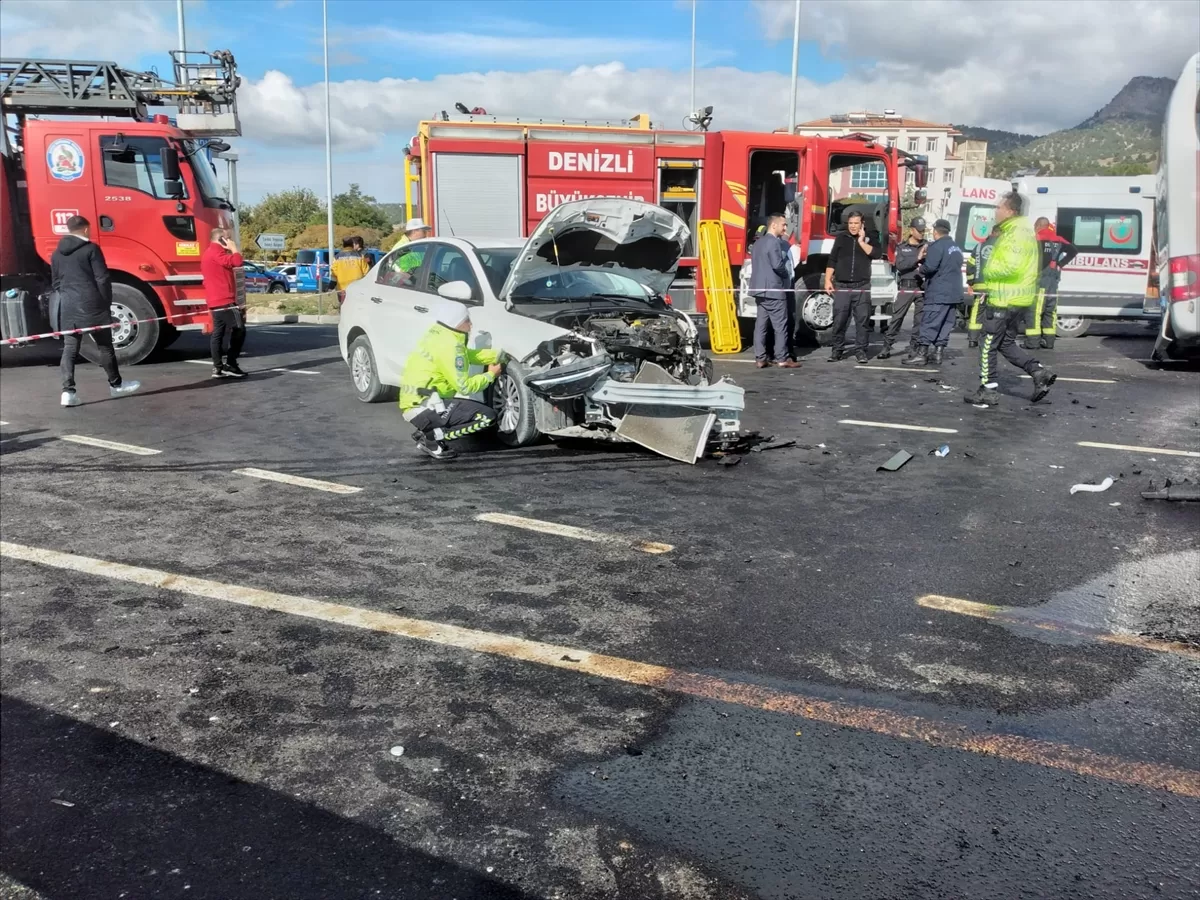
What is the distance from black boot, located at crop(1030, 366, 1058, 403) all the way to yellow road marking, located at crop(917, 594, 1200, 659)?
5986 mm

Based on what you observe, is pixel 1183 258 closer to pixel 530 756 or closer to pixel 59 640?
pixel 530 756

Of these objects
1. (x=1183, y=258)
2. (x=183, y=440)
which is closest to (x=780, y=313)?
(x=1183, y=258)

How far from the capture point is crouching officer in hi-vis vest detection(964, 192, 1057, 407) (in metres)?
9.23

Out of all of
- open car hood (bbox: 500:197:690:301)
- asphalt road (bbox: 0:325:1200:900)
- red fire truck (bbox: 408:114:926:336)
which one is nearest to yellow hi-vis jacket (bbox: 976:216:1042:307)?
asphalt road (bbox: 0:325:1200:900)

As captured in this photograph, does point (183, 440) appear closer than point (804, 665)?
No

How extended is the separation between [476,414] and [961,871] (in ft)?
17.5

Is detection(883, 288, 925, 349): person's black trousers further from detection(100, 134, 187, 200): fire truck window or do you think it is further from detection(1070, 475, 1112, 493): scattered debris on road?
detection(100, 134, 187, 200): fire truck window

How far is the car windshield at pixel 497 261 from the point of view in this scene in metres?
8.03

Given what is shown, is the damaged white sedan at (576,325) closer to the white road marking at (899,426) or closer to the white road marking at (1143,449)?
the white road marking at (899,426)

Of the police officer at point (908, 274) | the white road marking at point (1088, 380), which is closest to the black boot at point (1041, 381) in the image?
the white road marking at point (1088, 380)

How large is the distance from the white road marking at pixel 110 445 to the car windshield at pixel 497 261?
9.89ft

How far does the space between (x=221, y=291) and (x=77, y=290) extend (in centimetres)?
188

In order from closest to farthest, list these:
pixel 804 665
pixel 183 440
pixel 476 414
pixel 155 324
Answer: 1. pixel 804 665
2. pixel 476 414
3. pixel 183 440
4. pixel 155 324

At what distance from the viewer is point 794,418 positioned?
9.13 metres
